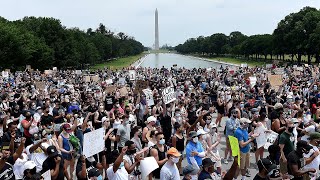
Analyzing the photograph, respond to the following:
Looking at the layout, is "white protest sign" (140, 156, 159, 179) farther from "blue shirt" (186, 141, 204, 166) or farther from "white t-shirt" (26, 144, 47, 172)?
"white t-shirt" (26, 144, 47, 172)

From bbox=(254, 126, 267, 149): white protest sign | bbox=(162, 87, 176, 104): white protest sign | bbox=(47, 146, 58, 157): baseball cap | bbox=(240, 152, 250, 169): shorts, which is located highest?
bbox=(162, 87, 176, 104): white protest sign

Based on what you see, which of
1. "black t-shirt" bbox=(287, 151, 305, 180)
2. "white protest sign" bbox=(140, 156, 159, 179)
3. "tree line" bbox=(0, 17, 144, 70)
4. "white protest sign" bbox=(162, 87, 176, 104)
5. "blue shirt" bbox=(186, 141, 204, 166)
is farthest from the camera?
"tree line" bbox=(0, 17, 144, 70)

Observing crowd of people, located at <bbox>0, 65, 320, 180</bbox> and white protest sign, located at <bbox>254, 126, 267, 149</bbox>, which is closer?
crowd of people, located at <bbox>0, 65, 320, 180</bbox>

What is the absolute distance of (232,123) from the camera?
11984mm

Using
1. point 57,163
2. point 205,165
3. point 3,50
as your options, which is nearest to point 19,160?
point 57,163

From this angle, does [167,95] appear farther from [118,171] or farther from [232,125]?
[118,171]

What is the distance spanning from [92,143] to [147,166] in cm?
147

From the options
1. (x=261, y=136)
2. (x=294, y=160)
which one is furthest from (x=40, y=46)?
(x=294, y=160)

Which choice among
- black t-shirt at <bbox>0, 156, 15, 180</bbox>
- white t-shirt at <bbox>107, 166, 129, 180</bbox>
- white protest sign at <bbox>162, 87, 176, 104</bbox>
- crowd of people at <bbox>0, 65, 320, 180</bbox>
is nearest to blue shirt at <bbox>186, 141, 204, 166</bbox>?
crowd of people at <bbox>0, 65, 320, 180</bbox>

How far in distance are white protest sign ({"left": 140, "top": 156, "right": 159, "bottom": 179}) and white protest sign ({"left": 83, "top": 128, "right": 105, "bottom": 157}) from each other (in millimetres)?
1279

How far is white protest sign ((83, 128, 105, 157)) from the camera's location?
8539mm

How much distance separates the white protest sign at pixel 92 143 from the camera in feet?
28.0

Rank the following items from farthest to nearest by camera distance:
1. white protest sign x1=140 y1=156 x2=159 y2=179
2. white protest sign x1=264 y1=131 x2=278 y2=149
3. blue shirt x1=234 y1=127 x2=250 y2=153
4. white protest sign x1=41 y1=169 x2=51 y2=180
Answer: white protest sign x1=264 y1=131 x2=278 y2=149 < blue shirt x1=234 y1=127 x2=250 y2=153 < white protest sign x1=140 y1=156 x2=159 y2=179 < white protest sign x1=41 y1=169 x2=51 y2=180

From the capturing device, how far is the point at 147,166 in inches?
309
